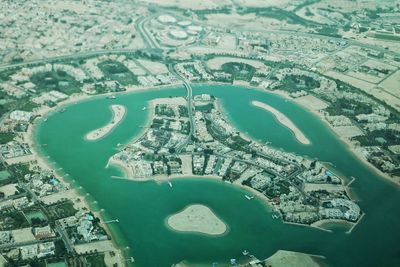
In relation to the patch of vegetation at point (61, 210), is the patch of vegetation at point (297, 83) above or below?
above

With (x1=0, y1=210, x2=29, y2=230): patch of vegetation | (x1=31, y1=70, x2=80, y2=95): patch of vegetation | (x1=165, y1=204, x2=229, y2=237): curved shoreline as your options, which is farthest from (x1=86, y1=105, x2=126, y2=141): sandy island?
(x1=165, y1=204, x2=229, y2=237): curved shoreline

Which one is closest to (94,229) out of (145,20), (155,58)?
(155,58)

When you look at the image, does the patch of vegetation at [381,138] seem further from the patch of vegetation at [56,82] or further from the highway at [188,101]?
the patch of vegetation at [56,82]

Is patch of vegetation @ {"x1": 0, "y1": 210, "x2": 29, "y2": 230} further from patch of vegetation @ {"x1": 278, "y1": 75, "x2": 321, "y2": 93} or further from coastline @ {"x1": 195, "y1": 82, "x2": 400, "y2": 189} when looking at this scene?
patch of vegetation @ {"x1": 278, "y1": 75, "x2": 321, "y2": 93}

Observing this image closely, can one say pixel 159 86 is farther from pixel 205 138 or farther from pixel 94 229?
pixel 94 229

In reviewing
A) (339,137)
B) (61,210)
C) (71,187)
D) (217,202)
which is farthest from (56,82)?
(339,137)

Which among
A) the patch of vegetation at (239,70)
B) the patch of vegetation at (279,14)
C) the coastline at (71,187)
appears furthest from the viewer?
the patch of vegetation at (279,14)

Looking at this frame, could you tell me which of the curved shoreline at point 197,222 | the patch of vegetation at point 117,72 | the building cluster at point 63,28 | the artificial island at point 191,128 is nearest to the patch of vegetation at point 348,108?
the artificial island at point 191,128
